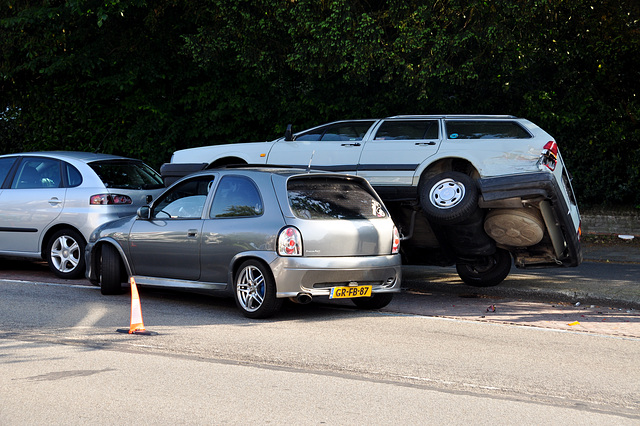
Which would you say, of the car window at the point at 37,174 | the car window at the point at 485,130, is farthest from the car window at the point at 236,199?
the car window at the point at 485,130

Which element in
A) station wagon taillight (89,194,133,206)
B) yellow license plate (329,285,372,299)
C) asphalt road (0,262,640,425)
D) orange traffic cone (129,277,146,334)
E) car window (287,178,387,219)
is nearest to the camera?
asphalt road (0,262,640,425)

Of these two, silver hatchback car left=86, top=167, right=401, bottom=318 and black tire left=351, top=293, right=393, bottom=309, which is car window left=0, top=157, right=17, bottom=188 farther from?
black tire left=351, top=293, right=393, bottom=309

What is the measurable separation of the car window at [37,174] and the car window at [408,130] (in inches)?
185

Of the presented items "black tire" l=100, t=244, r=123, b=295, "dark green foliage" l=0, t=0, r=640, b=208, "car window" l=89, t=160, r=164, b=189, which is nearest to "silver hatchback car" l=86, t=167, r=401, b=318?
"black tire" l=100, t=244, r=123, b=295

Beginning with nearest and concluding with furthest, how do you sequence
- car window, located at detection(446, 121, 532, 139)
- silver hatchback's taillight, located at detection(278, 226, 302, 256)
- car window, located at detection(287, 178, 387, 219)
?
1. silver hatchback's taillight, located at detection(278, 226, 302, 256)
2. car window, located at detection(287, 178, 387, 219)
3. car window, located at detection(446, 121, 532, 139)

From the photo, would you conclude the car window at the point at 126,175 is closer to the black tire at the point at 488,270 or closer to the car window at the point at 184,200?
the car window at the point at 184,200

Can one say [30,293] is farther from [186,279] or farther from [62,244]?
[186,279]

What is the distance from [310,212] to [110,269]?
292cm

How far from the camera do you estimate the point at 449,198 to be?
983cm

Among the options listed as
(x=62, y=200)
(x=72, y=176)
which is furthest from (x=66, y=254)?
(x=72, y=176)

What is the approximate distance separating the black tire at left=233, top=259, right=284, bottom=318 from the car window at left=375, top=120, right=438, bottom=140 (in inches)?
160

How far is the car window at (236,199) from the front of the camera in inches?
348

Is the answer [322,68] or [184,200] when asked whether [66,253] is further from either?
[322,68]

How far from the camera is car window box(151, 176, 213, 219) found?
9422 millimetres
